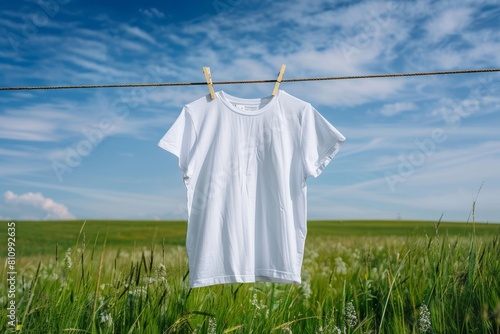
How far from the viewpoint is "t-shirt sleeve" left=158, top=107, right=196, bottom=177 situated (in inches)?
140

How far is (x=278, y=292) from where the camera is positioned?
4305 millimetres

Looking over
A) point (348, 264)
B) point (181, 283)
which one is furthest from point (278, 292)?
point (348, 264)

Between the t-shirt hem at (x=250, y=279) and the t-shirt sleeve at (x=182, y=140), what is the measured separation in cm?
72

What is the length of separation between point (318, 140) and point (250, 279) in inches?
43.2

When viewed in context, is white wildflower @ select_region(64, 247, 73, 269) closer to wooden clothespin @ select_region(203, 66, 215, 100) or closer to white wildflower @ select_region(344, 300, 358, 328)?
wooden clothespin @ select_region(203, 66, 215, 100)

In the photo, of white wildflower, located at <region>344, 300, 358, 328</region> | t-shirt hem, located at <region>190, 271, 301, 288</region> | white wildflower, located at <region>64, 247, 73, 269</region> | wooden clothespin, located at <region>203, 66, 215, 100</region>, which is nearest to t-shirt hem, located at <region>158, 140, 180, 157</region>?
wooden clothespin, located at <region>203, 66, 215, 100</region>

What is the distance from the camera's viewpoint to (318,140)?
371 centimetres

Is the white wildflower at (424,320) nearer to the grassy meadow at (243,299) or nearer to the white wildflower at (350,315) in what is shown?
the grassy meadow at (243,299)

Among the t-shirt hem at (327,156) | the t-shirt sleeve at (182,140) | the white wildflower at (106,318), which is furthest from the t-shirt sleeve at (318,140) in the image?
the white wildflower at (106,318)

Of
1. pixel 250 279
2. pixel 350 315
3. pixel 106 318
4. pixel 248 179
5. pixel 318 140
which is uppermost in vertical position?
pixel 318 140

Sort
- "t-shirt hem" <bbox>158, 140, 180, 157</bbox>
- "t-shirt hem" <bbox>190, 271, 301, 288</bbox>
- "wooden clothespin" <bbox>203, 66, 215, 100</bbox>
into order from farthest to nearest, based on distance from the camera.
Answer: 1. "wooden clothespin" <bbox>203, 66, 215, 100</bbox>
2. "t-shirt hem" <bbox>158, 140, 180, 157</bbox>
3. "t-shirt hem" <bbox>190, 271, 301, 288</bbox>

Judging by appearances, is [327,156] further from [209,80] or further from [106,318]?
[106,318]

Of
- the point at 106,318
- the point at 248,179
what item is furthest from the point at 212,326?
the point at 248,179

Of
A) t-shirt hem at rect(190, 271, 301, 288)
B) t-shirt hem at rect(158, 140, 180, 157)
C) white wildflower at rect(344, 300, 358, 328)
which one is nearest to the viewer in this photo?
white wildflower at rect(344, 300, 358, 328)
